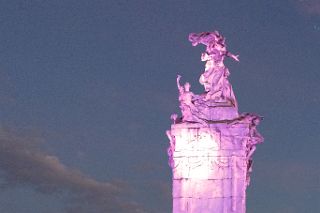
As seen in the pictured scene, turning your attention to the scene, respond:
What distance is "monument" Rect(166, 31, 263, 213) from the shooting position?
22.6 metres

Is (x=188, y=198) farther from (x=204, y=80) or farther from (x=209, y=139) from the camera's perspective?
(x=204, y=80)

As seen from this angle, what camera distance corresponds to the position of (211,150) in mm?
22969

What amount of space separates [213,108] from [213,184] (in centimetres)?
259

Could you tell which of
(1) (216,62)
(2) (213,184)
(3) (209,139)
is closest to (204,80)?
(1) (216,62)

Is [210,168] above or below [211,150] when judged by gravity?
below

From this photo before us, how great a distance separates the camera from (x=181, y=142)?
2327 cm

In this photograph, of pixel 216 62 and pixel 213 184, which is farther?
pixel 216 62

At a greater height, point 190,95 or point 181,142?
point 190,95

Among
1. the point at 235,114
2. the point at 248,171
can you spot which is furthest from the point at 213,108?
the point at 248,171

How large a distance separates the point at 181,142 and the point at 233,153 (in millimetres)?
1811

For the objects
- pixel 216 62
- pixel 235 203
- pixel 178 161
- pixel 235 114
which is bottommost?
pixel 235 203

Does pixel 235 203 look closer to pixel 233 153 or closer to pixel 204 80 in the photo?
pixel 233 153

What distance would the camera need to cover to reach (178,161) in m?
23.1

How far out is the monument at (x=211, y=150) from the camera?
22.6 meters
